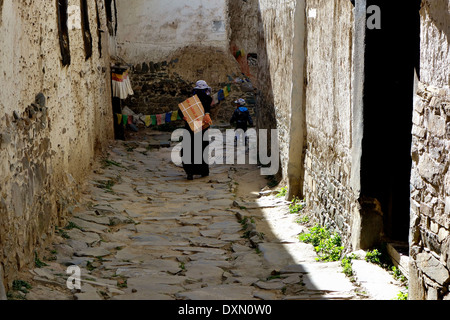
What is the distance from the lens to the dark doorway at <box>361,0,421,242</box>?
4.97 meters

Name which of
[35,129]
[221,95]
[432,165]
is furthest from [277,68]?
[221,95]

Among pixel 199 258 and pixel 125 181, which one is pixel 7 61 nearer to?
pixel 199 258

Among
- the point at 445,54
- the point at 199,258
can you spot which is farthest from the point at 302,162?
the point at 445,54

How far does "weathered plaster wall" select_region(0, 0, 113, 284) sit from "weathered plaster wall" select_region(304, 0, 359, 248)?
2.80m

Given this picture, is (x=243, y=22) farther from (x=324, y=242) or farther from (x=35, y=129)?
(x=35, y=129)

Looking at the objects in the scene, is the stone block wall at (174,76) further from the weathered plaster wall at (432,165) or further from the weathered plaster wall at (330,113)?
the weathered plaster wall at (432,165)

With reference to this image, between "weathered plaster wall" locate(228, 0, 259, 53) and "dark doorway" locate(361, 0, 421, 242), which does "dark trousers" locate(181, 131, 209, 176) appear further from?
"weathered plaster wall" locate(228, 0, 259, 53)

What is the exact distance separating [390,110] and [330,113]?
1.18 metres

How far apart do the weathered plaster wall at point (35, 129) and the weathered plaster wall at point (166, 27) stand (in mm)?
7420

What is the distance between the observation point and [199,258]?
6078 millimetres

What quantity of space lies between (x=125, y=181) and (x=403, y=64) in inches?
230

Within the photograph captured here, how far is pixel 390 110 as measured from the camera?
16.6 ft

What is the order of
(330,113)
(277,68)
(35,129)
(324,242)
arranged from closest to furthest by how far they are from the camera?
(35,129) → (324,242) → (330,113) → (277,68)

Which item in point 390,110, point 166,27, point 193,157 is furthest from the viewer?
point 166,27
